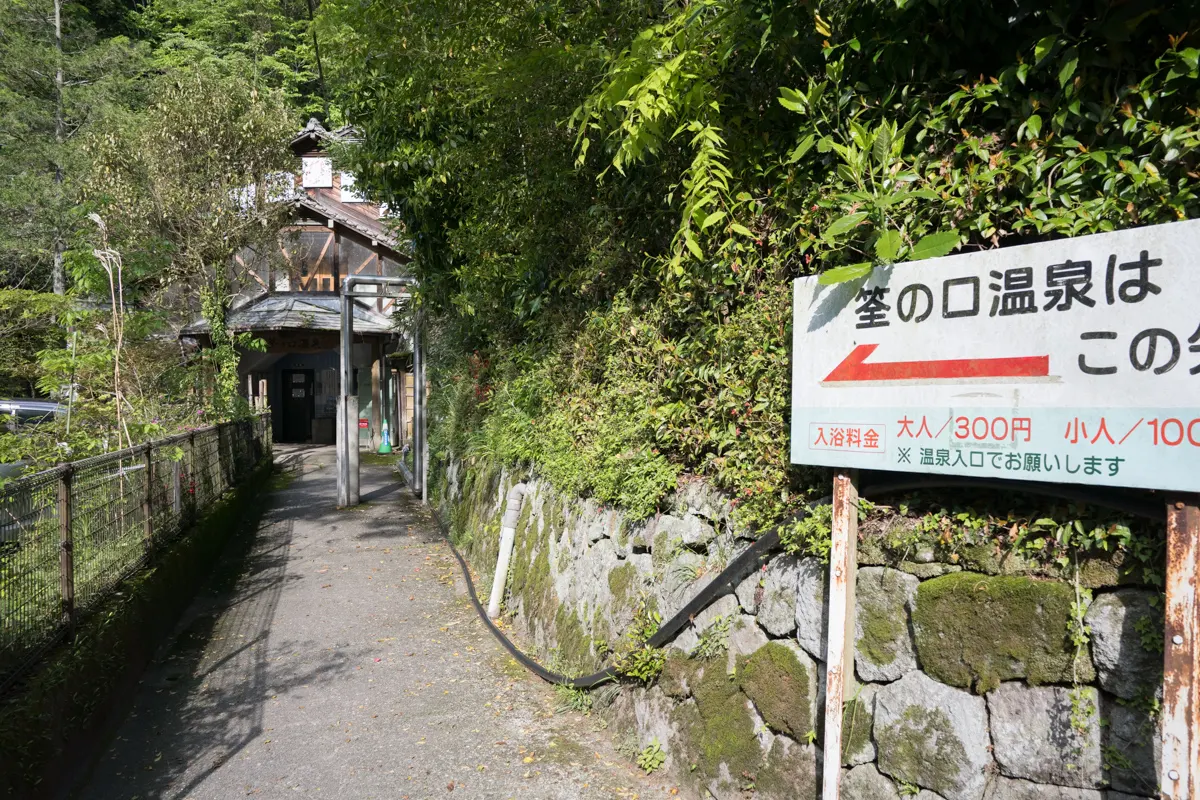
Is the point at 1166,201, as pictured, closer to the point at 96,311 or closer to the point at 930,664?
the point at 930,664

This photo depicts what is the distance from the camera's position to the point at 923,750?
289 centimetres

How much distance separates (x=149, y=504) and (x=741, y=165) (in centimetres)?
651

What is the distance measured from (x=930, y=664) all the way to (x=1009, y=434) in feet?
3.10

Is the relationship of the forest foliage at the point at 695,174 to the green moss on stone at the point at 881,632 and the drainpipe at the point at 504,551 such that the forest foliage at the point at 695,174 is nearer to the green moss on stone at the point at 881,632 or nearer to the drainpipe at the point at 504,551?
the drainpipe at the point at 504,551

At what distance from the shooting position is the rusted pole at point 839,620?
3121mm

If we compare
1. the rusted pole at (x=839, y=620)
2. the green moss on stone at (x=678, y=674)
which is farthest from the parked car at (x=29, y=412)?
the rusted pole at (x=839, y=620)

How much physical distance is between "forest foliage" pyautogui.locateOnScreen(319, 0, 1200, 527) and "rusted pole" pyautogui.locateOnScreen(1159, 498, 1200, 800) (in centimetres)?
98

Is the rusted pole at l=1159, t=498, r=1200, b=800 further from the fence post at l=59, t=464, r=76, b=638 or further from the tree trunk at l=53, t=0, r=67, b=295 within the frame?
the tree trunk at l=53, t=0, r=67, b=295

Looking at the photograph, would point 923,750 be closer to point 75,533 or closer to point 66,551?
point 66,551

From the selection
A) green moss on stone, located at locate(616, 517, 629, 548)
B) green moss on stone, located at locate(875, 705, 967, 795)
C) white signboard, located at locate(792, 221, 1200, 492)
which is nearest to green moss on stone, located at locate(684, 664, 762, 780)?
green moss on stone, located at locate(875, 705, 967, 795)

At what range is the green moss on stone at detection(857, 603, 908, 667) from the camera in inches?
122

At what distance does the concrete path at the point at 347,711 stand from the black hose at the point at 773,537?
0.80 feet

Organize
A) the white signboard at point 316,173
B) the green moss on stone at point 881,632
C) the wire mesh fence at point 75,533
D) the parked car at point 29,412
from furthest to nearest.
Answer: the white signboard at point 316,173, the parked car at point 29,412, the wire mesh fence at point 75,533, the green moss on stone at point 881,632

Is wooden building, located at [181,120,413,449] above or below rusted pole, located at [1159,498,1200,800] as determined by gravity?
above
